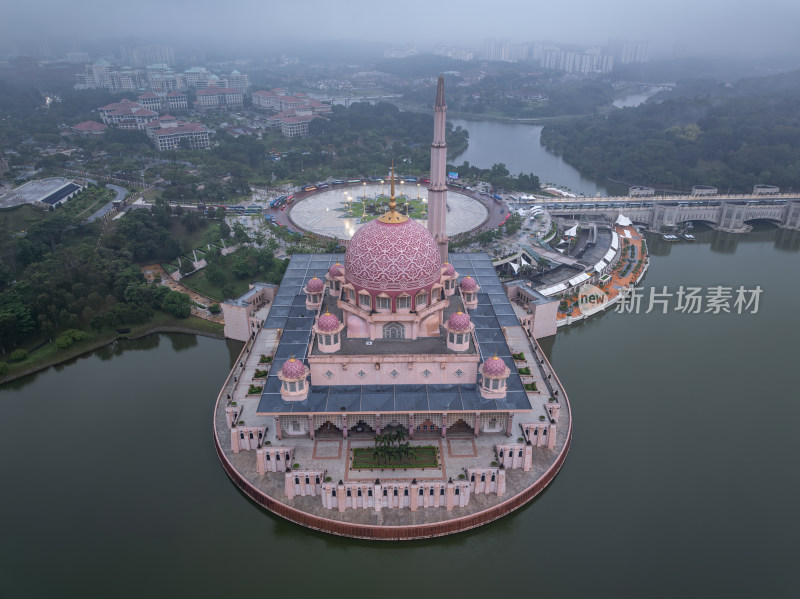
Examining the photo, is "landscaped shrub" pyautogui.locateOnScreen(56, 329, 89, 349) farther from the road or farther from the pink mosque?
the road

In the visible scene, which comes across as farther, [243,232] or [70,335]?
[243,232]

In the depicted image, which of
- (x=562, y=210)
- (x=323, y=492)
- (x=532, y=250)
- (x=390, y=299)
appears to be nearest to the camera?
(x=323, y=492)

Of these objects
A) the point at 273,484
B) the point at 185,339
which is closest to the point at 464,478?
the point at 273,484

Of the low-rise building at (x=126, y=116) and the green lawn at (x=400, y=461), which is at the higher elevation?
the low-rise building at (x=126, y=116)

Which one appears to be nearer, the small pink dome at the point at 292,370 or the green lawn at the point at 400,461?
the green lawn at the point at 400,461

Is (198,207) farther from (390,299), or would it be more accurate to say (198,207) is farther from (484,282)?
(390,299)

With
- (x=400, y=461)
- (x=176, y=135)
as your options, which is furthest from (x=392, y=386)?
(x=176, y=135)

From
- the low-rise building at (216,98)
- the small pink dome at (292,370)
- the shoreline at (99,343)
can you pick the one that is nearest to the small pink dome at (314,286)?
the small pink dome at (292,370)

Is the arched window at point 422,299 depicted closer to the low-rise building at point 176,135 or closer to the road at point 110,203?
the road at point 110,203
